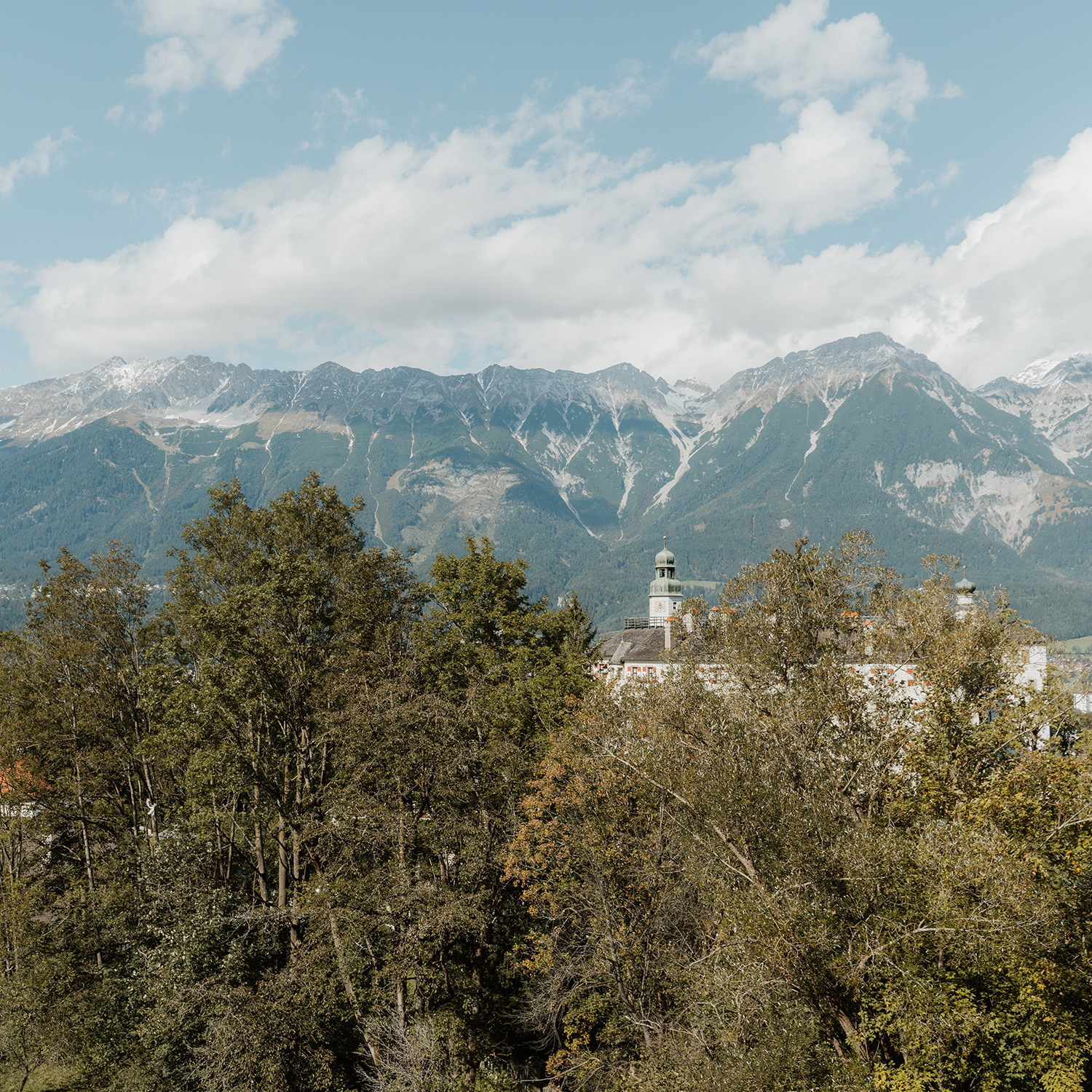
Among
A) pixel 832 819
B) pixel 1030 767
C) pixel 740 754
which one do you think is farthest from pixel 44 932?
pixel 1030 767

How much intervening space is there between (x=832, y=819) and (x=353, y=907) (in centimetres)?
1657

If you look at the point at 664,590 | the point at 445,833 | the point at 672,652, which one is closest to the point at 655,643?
the point at 672,652

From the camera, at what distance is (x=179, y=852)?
30.4 meters

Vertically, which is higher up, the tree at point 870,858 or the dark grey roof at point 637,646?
the tree at point 870,858

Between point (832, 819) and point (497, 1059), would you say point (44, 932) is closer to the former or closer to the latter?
point (497, 1059)

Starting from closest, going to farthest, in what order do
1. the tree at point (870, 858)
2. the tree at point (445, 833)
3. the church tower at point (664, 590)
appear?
the tree at point (870, 858) → the tree at point (445, 833) → the church tower at point (664, 590)

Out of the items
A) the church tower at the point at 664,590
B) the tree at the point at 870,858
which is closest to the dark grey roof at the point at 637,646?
the church tower at the point at 664,590

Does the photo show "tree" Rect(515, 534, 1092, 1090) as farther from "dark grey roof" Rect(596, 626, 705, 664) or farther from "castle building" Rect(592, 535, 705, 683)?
"dark grey roof" Rect(596, 626, 705, 664)

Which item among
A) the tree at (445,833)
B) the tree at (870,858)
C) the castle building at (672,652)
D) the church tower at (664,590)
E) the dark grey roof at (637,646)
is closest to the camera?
the tree at (870,858)

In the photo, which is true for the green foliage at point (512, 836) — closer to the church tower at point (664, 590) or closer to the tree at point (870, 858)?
the tree at point (870, 858)

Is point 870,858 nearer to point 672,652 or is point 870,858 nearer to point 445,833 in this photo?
point 445,833

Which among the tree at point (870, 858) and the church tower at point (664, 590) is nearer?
the tree at point (870, 858)

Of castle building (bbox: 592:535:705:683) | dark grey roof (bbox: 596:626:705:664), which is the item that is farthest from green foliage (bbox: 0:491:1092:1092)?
dark grey roof (bbox: 596:626:705:664)

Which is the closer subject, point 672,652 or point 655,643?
point 672,652
